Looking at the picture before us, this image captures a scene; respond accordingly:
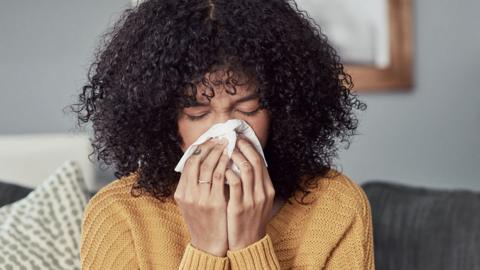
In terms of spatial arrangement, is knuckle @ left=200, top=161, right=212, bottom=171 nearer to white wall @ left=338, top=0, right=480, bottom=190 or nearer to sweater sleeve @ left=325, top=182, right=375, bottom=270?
sweater sleeve @ left=325, top=182, right=375, bottom=270

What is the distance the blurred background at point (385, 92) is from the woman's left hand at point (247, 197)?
1.16 metres

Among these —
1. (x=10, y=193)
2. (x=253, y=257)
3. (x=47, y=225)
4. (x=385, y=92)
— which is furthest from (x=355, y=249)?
(x=385, y=92)

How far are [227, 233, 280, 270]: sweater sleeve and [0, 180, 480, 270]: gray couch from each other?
0.57 m

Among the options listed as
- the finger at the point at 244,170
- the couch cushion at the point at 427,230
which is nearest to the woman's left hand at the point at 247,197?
the finger at the point at 244,170

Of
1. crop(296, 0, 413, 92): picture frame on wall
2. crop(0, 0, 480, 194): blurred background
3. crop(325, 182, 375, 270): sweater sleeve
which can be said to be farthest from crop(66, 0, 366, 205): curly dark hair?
crop(296, 0, 413, 92): picture frame on wall

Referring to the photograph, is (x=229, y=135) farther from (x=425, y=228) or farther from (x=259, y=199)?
(x=425, y=228)

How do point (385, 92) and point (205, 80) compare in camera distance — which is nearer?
point (205, 80)

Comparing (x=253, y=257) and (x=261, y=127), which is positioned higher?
(x=261, y=127)

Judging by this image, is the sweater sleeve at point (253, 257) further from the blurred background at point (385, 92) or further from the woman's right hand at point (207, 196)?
the blurred background at point (385, 92)

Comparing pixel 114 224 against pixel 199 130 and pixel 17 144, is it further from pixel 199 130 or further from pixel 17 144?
pixel 17 144

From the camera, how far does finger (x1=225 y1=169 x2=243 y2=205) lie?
3.49ft

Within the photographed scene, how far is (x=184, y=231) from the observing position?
1.23m

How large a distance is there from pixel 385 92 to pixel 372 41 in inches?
7.0

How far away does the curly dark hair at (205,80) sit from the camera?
1.04 m
